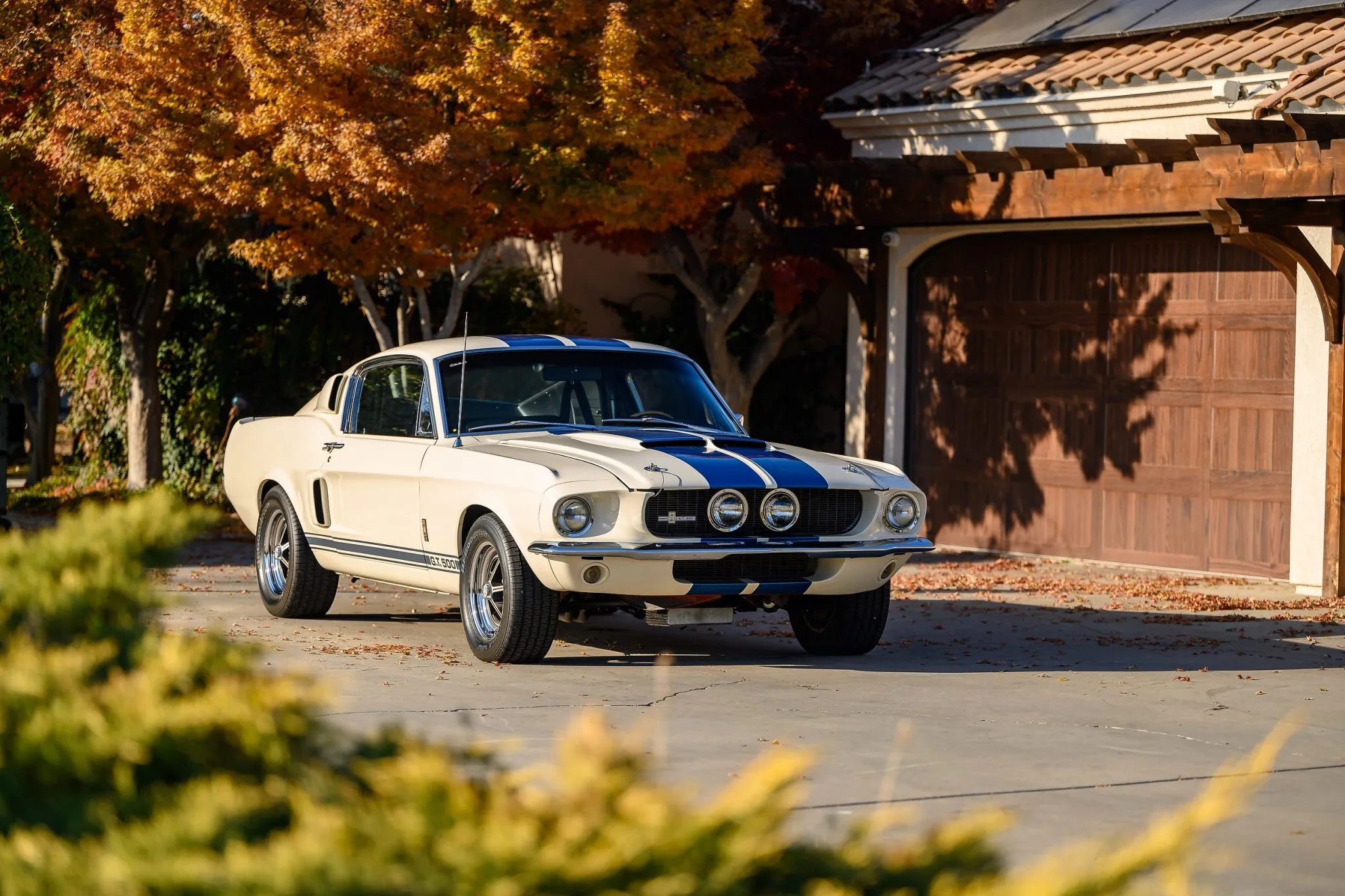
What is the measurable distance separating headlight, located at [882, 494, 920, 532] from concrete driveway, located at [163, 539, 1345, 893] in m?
0.75

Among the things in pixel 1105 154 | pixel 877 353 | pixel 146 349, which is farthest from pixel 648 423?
pixel 146 349

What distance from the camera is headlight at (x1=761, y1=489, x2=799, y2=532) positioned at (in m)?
9.23

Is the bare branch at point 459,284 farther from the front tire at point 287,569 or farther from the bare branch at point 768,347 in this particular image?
the front tire at point 287,569

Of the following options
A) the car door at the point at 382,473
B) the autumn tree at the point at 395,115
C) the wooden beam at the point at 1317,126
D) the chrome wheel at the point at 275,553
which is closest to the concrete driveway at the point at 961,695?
the chrome wheel at the point at 275,553

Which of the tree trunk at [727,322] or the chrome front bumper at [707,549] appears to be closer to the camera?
the chrome front bumper at [707,549]

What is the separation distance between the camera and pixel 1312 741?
7812 millimetres

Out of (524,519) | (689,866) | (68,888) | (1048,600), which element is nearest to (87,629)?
(68,888)

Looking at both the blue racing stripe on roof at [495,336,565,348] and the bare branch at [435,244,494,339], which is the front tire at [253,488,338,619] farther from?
the bare branch at [435,244,494,339]

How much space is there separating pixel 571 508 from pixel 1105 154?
6.80 metres

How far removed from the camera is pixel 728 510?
912cm

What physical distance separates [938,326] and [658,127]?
404 cm

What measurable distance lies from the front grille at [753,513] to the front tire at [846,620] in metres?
0.52

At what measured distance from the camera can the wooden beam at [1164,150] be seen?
1338 cm

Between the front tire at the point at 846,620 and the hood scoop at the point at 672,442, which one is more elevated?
the hood scoop at the point at 672,442
